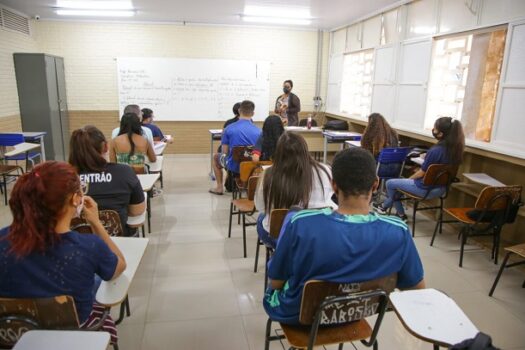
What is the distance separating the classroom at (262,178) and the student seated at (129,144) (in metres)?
0.02

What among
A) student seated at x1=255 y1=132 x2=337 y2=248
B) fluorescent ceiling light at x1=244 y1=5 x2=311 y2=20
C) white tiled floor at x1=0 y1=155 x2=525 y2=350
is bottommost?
white tiled floor at x1=0 y1=155 x2=525 y2=350

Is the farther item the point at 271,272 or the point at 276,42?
the point at 276,42

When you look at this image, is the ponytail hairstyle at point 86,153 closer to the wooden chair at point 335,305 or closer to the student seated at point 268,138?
the wooden chair at point 335,305

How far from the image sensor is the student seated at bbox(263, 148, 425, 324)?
1.31 m

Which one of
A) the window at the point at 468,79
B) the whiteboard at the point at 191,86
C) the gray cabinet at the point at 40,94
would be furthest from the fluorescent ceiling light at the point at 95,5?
the window at the point at 468,79

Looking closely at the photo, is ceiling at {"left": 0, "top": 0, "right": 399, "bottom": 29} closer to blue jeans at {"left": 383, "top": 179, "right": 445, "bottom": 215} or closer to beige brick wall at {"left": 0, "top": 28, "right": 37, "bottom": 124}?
beige brick wall at {"left": 0, "top": 28, "right": 37, "bottom": 124}

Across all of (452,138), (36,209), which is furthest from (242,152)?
(36,209)

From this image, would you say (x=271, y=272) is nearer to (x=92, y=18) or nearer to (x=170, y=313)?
(x=170, y=313)

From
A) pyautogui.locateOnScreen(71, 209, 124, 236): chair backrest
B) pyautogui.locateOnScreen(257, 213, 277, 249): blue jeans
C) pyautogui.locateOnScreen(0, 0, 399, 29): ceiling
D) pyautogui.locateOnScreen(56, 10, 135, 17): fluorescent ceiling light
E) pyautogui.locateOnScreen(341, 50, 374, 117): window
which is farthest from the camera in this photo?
pyautogui.locateOnScreen(341, 50, 374, 117): window

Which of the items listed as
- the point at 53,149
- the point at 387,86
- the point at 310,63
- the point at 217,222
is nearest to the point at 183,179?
the point at 217,222

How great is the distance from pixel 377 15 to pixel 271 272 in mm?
5783

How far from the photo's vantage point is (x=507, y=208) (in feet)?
10.3

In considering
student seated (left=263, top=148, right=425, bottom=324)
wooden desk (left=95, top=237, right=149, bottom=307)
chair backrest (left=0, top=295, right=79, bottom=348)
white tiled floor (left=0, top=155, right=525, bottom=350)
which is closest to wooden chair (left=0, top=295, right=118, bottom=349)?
chair backrest (left=0, top=295, right=79, bottom=348)

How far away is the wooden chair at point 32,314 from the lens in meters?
1.26
